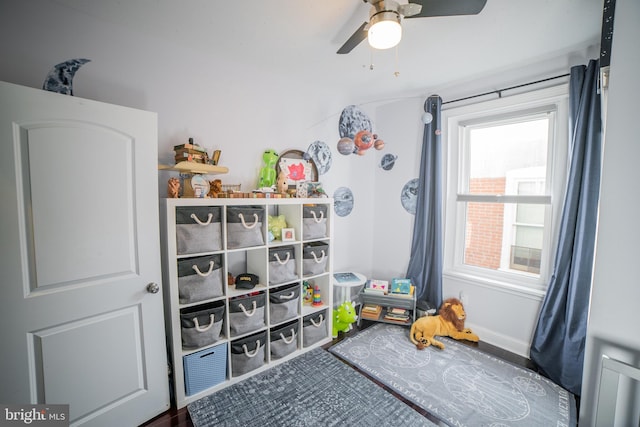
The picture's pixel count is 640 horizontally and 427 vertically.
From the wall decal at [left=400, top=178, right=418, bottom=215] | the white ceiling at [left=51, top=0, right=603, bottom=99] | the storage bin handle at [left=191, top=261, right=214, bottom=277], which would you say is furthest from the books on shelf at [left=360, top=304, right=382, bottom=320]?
the white ceiling at [left=51, top=0, right=603, bottom=99]

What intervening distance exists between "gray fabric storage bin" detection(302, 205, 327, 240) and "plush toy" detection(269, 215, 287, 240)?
0.19 m

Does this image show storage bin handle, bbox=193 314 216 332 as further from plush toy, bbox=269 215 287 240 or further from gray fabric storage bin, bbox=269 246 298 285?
plush toy, bbox=269 215 287 240

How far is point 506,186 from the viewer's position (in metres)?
2.40

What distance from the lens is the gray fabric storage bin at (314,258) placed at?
2.20m

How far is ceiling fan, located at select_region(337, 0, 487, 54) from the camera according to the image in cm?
109

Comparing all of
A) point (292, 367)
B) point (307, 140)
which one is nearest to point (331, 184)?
point (307, 140)

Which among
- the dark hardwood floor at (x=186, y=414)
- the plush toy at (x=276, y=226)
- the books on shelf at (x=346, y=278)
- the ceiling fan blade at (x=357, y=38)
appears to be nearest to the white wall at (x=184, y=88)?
the books on shelf at (x=346, y=278)

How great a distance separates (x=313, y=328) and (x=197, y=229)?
1.30 m

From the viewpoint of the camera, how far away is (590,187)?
1.80 metres

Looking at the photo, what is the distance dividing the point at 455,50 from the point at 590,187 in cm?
134

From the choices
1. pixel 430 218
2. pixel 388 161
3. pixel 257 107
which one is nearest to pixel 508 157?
pixel 430 218

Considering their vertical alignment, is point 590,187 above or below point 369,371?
above

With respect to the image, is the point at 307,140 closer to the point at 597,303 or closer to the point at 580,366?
the point at 597,303

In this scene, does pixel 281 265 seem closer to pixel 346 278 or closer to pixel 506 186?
pixel 346 278
